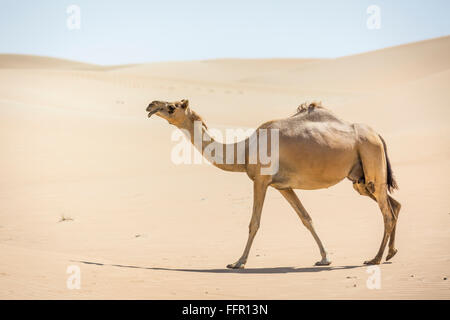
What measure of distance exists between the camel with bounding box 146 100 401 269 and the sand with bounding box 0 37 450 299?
96 cm

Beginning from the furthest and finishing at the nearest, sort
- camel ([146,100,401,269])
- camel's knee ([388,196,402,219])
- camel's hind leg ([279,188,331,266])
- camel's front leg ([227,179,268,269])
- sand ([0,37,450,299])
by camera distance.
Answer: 1. camel's knee ([388,196,402,219])
2. camel's hind leg ([279,188,331,266])
3. camel ([146,100,401,269])
4. camel's front leg ([227,179,268,269])
5. sand ([0,37,450,299])

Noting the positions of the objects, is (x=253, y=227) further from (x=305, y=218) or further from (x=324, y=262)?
(x=324, y=262)

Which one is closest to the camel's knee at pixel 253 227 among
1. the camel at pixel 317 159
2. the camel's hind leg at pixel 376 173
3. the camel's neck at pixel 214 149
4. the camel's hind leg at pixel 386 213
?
the camel at pixel 317 159

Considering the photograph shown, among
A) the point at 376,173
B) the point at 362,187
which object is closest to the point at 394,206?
the point at 362,187

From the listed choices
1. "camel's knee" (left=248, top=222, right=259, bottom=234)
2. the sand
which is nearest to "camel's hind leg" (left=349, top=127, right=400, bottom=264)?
the sand

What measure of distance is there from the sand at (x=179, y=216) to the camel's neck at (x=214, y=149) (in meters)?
1.66

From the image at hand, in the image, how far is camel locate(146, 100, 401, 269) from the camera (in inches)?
395

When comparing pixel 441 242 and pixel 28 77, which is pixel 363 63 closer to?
pixel 28 77

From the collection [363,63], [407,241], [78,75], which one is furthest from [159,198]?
[363,63]

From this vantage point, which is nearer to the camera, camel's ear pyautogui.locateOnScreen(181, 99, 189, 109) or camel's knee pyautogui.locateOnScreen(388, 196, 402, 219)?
camel's ear pyautogui.locateOnScreen(181, 99, 189, 109)

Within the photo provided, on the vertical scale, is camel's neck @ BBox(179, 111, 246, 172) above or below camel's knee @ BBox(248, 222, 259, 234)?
above

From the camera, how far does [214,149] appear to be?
10.4 m

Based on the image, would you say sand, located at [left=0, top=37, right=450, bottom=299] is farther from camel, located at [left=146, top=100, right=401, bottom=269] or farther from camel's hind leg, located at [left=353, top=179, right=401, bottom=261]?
camel, located at [left=146, top=100, right=401, bottom=269]

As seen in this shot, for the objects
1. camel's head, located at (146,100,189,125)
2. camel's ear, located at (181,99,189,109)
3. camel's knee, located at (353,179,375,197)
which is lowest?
camel's knee, located at (353,179,375,197)
